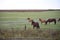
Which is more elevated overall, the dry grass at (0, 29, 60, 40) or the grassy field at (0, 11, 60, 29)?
the grassy field at (0, 11, 60, 29)

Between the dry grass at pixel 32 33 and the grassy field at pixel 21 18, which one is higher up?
the grassy field at pixel 21 18

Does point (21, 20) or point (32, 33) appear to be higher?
point (21, 20)

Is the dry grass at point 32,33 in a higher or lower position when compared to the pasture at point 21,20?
lower

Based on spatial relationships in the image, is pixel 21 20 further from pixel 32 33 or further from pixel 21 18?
pixel 32 33

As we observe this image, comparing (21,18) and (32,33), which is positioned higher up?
(21,18)

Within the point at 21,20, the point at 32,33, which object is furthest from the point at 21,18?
the point at 32,33
